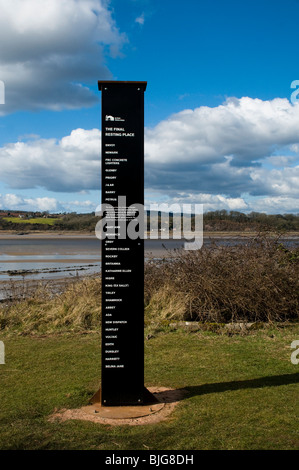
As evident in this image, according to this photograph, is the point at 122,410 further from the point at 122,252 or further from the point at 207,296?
the point at 207,296

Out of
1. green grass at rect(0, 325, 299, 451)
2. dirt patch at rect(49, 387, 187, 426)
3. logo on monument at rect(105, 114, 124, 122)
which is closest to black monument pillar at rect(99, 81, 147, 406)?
logo on monument at rect(105, 114, 124, 122)

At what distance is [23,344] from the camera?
8.69m

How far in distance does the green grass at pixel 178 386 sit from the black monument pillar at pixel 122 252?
61cm

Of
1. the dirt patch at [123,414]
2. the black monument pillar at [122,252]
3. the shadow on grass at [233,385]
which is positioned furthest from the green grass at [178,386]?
the black monument pillar at [122,252]

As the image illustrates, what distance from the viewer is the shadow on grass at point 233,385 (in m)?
5.75

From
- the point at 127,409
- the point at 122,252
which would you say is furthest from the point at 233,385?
the point at 122,252

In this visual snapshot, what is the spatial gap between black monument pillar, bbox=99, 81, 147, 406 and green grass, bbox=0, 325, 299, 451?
0.61 metres

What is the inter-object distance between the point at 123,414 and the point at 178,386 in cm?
121

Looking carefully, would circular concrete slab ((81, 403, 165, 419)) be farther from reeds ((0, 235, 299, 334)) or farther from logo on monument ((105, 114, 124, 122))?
reeds ((0, 235, 299, 334))

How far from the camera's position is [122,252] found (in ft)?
17.5

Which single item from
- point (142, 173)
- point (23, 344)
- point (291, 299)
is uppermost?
point (142, 173)
